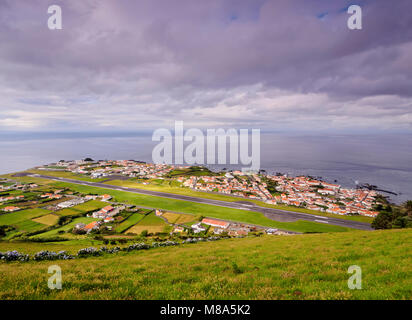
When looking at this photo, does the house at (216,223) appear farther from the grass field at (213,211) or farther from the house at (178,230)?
the house at (178,230)

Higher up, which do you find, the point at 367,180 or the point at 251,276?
the point at 251,276

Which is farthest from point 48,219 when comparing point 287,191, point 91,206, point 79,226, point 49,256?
point 287,191

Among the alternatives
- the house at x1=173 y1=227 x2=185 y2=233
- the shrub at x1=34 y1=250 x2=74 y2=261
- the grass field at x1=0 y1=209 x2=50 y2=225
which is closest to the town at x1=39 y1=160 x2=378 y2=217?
the house at x1=173 y1=227 x2=185 y2=233

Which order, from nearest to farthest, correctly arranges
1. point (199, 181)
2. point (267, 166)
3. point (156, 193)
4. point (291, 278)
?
point (291, 278) < point (156, 193) < point (199, 181) < point (267, 166)

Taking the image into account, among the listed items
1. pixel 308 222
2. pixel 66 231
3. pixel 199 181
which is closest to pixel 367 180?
pixel 308 222

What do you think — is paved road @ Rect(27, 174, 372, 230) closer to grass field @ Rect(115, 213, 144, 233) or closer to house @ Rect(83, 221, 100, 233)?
grass field @ Rect(115, 213, 144, 233)

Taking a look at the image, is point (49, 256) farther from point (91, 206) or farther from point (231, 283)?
point (91, 206)

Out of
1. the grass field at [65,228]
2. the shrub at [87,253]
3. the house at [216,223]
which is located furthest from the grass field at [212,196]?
the shrub at [87,253]

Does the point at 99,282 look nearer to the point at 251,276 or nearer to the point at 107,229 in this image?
the point at 251,276
